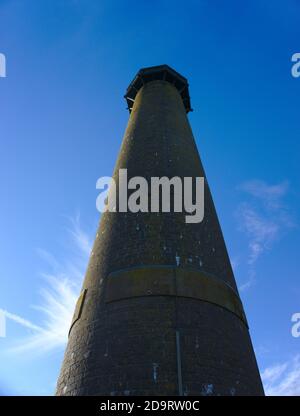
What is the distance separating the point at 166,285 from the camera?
10.5 metres

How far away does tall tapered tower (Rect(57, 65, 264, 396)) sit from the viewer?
29.9 ft

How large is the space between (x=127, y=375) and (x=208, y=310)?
280cm

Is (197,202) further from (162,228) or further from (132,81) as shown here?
(132,81)

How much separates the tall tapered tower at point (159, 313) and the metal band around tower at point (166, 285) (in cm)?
3

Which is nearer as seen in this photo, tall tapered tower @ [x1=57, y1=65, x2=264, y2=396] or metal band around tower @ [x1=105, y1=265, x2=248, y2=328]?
tall tapered tower @ [x1=57, y1=65, x2=264, y2=396]

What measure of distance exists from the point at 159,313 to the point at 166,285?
0.82m

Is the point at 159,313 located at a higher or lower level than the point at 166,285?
lower

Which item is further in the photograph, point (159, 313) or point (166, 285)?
point (166, 285)

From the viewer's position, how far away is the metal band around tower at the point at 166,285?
34.5ft

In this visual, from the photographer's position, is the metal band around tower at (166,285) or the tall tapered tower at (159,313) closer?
the tall tapered tower at (159,313)

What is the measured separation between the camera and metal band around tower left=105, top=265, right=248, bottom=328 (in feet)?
34.5

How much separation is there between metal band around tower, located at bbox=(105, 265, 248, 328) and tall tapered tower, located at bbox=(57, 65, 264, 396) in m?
0.03
